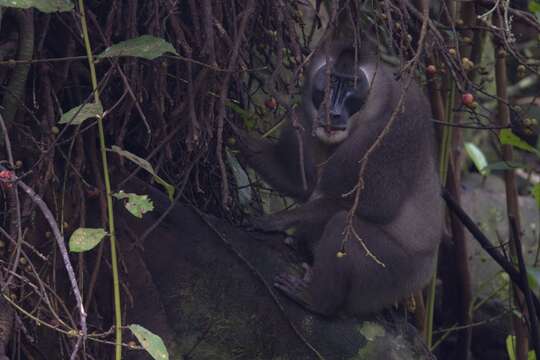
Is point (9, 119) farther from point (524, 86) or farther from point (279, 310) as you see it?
point (524, 86)

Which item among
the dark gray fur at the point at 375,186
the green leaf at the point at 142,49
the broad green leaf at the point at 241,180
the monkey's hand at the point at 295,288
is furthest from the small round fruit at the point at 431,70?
the green leaf at the point at 142,49

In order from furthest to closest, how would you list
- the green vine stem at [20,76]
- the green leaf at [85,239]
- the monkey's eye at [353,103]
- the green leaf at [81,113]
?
the monkey's eye at [353,103] < the green vine stem at [20,76] < the green leaf at [81,113] < the green leaf at [85,239]

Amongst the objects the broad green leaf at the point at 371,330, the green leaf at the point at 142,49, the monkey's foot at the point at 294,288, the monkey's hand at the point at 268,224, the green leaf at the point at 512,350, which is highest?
the green leaf at the point at 142,49

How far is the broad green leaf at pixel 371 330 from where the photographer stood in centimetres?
408

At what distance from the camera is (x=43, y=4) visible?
3.00 metres

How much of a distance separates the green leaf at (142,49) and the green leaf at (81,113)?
0.17 meters

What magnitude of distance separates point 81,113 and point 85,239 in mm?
414

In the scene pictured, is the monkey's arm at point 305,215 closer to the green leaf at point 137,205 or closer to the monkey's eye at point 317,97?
the monkey's eye at point 317,97

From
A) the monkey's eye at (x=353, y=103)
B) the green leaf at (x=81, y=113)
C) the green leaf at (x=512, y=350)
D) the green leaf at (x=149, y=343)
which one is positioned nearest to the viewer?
the green leaf at (x=149, y=343)

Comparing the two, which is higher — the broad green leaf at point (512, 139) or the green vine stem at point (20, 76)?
the green vine stem at point (20, 76)

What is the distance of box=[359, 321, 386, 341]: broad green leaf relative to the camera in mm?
4084

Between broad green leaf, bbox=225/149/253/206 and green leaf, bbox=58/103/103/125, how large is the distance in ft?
3.89

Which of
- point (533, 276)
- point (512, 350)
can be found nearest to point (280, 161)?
point (533, 276)

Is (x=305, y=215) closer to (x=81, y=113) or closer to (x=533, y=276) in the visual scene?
(x=533, y=276)
